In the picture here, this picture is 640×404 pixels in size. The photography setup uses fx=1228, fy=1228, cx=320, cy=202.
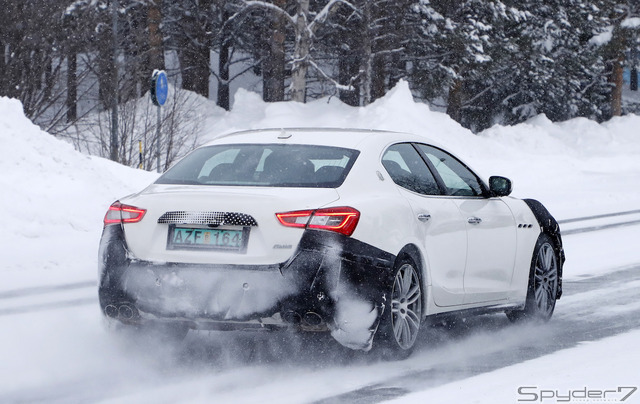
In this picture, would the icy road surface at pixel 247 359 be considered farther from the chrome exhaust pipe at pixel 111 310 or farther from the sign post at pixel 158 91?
the sign post at pixel 158 91

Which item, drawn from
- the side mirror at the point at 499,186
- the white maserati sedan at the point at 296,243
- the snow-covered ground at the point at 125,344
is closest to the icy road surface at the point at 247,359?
the snow-covered ground at the point at 125,344

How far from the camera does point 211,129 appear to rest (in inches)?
1437

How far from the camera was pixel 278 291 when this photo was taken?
6422mm

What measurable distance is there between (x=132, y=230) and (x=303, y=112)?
2749 cm

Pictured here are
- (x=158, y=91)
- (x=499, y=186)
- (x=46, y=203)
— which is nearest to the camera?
(x=499, y=186)

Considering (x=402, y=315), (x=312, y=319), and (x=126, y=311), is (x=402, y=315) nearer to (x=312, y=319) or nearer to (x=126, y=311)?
(x=312, y=319)

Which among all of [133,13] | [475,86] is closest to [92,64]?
[133,13]

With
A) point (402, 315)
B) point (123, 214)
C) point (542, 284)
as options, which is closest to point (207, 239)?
point (123, 214)

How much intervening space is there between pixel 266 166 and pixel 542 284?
8.71ft

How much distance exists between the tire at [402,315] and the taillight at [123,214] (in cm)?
146

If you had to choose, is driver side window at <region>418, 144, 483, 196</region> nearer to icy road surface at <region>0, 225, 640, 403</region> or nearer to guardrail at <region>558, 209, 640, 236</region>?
icy road surface at <region>0, 225, 640, 403</region>

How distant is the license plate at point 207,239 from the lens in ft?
21.4

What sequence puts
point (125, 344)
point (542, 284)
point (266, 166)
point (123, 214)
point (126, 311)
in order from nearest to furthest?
point (126, 311) < point (123, 214) < point (266, 166) < point (125, 344) < point (542, 284)

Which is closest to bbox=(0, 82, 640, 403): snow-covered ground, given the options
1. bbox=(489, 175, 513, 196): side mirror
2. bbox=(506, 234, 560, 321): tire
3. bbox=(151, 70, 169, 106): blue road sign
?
bbox=(506, 234, 560, 321): tire
